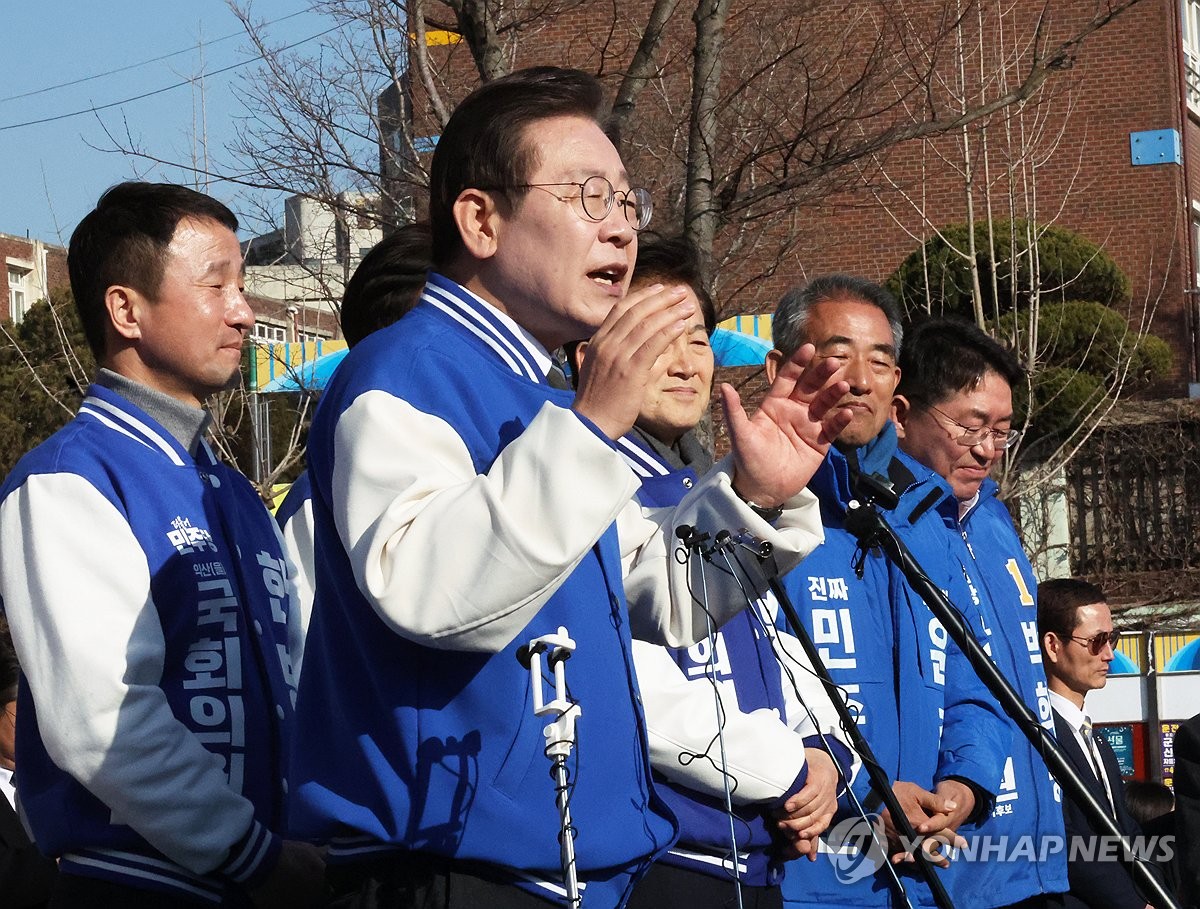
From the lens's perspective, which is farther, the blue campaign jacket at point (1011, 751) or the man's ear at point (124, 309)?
the blue campaign jacket at point (1011, 751)

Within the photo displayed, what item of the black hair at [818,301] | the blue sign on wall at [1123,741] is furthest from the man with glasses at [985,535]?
the blue sign on wall at [1123,741]

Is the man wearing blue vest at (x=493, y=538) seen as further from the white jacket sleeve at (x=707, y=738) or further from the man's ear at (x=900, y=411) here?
the man's ear at (x=900, y=411)

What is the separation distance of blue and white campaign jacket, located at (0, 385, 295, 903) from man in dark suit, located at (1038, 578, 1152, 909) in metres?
3.55

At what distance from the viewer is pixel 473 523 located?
2354 millimetres

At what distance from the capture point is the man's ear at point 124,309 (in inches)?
148

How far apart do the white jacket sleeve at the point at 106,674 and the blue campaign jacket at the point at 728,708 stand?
2.92ft

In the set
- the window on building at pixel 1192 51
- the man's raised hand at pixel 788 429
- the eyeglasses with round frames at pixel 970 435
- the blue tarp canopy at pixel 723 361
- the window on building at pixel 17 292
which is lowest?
the man's raised hand at pixel 788 429

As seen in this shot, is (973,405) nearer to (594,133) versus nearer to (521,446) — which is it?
(594,133)

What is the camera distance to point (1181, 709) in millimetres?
12945

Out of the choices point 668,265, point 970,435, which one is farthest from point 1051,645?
point 668,265

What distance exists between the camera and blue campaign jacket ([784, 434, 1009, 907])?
4.13 metres

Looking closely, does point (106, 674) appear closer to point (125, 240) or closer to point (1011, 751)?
point (125, 240)

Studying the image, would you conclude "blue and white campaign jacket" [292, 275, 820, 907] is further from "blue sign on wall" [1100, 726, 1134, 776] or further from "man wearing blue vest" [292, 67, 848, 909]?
"blue sign on wall" [1100, 726, 1134, 776]

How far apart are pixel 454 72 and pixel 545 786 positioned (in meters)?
7.34
